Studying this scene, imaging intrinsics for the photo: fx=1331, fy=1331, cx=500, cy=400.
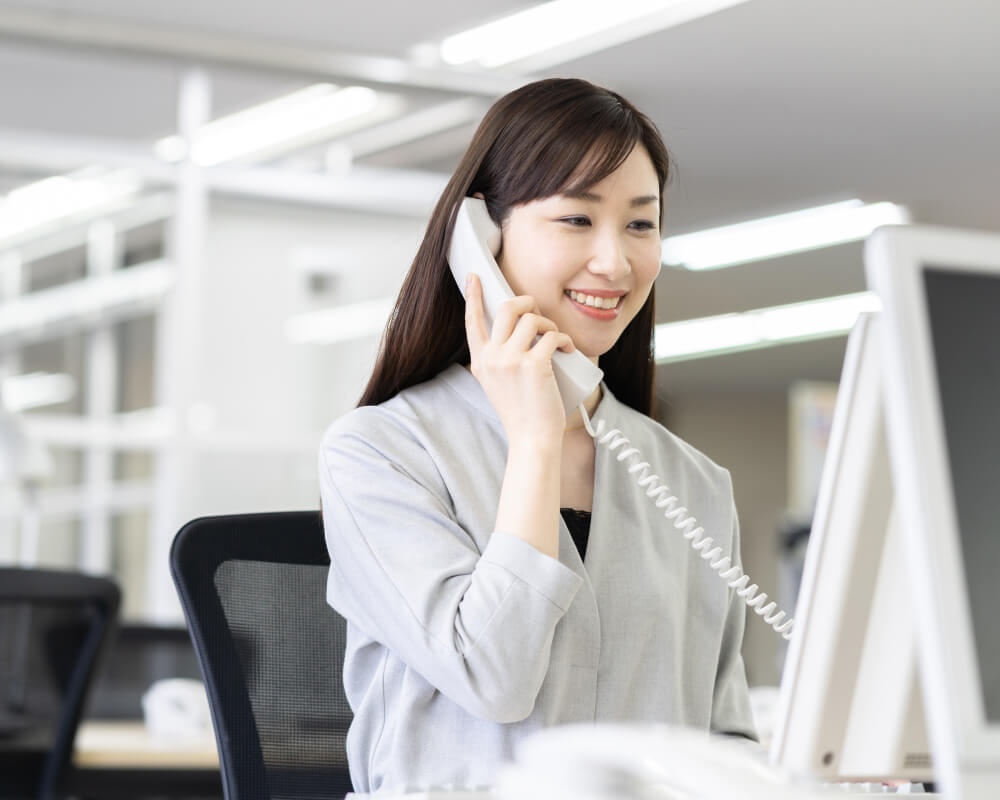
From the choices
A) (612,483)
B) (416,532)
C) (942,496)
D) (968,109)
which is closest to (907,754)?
(942,496)

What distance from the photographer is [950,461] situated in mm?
698

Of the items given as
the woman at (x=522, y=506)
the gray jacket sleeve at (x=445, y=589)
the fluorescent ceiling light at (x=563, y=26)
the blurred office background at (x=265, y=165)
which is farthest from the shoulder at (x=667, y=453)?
the fluorescent ceiling light at (x=563, y=26)

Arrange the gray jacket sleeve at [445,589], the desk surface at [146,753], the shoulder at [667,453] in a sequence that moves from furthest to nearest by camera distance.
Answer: the desk surface at [146,753] < the shoulder at [667,453] < the gray jacket sleeve at [445,589]

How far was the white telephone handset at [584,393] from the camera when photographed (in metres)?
1.37

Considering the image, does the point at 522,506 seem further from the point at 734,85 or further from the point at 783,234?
the point at 783,234

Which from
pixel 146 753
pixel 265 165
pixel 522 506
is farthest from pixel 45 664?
pixel 265 165

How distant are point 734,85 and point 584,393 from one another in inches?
164

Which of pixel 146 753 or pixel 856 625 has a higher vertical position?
pixel 856 625

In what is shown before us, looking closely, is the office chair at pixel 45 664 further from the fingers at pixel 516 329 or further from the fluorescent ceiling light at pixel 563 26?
the fluorescent ceiling light at pixel 563 26

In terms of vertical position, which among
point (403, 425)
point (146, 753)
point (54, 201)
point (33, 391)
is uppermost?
point (54, 201)

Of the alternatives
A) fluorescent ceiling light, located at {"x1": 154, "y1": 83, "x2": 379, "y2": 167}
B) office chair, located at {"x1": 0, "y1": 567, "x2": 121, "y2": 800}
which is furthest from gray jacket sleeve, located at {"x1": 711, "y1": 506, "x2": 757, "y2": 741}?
fluorescent ceiling light, located at {"x1": 154, "y1": 83, "x2": 379, "y2": 167}

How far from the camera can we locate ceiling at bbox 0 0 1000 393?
15.2 feet

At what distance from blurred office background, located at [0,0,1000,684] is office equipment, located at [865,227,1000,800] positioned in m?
3.87

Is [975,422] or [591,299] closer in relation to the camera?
[975,422]
